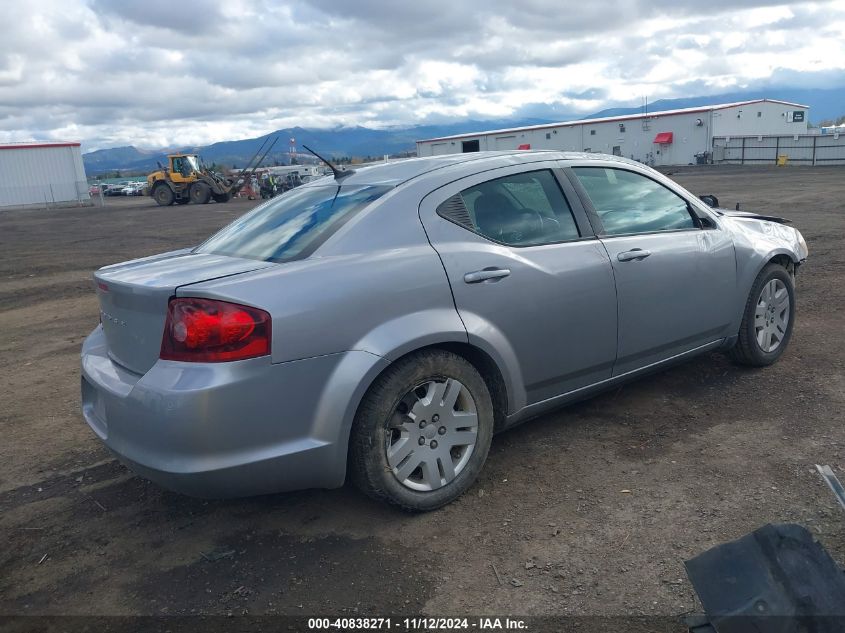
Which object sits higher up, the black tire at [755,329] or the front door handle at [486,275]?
the front door handle at [486,275]

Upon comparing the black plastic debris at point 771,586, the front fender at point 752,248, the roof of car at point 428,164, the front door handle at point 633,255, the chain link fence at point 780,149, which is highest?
the roof of car at point 428,164

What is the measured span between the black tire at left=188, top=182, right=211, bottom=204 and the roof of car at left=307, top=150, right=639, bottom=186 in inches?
1313

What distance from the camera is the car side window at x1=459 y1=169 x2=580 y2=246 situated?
3.62 metres

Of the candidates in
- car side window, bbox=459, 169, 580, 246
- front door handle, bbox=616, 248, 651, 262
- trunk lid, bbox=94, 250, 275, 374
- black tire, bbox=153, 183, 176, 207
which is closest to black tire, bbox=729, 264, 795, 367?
front door handle, bbox=616, 248, 651, 262

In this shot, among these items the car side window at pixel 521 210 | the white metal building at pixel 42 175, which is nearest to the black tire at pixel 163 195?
the white metal building at pixel 42 175

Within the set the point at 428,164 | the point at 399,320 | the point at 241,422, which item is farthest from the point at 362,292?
the point at 428,164

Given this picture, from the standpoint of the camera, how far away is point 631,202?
4.28 meters

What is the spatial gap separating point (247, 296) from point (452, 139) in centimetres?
6805

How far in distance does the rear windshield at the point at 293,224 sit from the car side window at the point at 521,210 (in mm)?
504

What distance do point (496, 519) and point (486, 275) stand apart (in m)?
1.14

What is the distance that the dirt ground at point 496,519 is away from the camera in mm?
2773

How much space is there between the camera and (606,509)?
328cm

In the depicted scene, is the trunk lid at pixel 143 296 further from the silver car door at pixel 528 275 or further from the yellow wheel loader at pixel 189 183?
the yellow wheel loader at pixel 189 183

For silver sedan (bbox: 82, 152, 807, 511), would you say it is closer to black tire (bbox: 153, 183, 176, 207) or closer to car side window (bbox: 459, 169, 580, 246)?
car side window (bbox: 459, 169, 580, 246)
